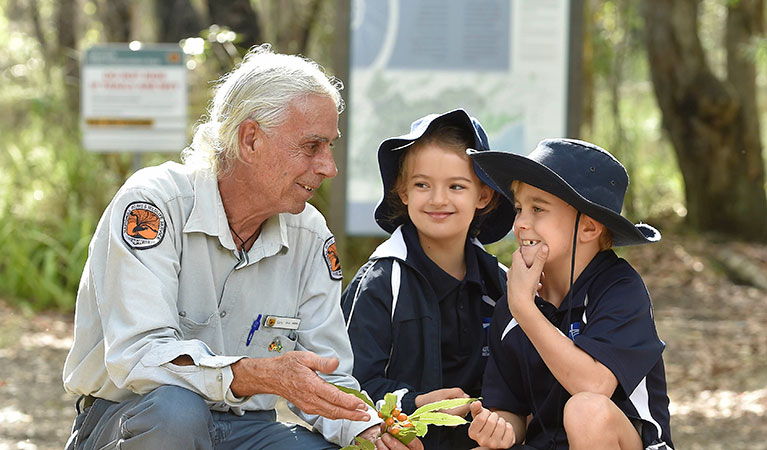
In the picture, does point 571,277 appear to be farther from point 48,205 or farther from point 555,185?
point 48,205

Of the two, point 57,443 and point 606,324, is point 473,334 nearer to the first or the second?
point 606,324

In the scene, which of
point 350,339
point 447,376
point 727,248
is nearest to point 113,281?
point 350,339

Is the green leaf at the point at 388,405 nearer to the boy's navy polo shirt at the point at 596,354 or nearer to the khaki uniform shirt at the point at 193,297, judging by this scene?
the khaki uniform shirt at the point at 193,297

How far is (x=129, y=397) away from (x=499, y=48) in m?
4.15

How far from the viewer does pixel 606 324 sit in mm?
2848

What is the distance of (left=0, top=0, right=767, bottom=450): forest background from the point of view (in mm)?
6422

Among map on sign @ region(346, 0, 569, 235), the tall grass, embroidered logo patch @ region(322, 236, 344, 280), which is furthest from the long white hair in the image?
the tall grass

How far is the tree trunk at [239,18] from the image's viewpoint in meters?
9.91

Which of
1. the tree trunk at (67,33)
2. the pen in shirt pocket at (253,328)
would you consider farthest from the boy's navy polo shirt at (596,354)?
the tree trunk at (67,33)

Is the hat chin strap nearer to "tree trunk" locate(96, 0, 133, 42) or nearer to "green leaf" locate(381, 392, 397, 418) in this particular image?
"green leaf" locate(381, 392, 397, 418)

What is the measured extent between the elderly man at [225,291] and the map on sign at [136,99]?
12.8ft

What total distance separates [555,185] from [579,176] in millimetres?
121

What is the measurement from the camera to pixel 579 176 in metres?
2.99

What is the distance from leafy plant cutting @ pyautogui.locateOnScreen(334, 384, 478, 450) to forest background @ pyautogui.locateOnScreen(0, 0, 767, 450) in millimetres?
2839
